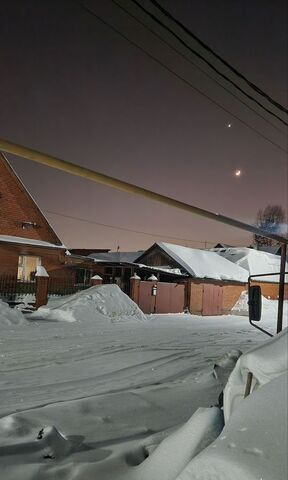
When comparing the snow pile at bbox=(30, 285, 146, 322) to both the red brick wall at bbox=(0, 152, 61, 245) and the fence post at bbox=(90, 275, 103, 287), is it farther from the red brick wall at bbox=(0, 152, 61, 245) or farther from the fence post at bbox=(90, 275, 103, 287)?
the red brick wall at bbox=(0, 152, 61, 245)

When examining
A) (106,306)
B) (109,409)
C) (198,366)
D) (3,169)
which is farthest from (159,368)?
(3,169)

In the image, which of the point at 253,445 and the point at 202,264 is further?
the point at 202,264

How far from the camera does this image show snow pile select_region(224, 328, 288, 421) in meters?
2.03

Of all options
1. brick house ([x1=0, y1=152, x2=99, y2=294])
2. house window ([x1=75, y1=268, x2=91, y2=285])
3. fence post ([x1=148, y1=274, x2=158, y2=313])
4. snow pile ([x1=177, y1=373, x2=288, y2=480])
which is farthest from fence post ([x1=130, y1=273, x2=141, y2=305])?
snow pile ([x1=177, y1=373, x2=288, y2=480])

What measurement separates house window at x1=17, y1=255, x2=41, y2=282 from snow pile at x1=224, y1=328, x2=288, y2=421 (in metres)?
22.4

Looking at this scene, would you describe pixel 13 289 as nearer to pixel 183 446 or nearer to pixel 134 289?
pixel 134 289

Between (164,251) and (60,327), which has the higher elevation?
(164,251)

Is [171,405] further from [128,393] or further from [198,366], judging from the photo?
[198,366]

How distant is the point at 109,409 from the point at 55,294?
15.4 metres

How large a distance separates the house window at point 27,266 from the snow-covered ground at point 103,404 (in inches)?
517

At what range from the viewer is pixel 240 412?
6.31ft

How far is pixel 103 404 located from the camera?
4695mm

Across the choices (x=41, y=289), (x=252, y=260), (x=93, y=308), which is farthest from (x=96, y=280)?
(x=252, y=260)

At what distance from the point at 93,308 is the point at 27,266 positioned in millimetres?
9467
